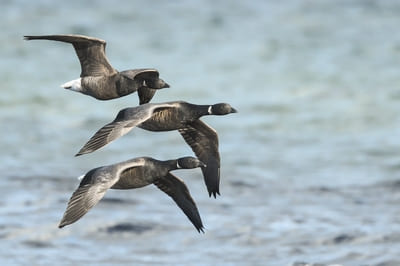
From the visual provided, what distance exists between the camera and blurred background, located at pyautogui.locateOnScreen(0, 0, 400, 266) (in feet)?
68.4

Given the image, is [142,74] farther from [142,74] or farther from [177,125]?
[177,125]

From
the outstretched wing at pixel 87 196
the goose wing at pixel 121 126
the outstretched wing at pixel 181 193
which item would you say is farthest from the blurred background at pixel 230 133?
the goose wing at pixel 121 126

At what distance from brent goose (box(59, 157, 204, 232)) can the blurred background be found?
5.56 metres

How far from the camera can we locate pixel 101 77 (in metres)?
13.6

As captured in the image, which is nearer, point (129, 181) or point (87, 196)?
point (87, 196)

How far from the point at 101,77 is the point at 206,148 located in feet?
6.24

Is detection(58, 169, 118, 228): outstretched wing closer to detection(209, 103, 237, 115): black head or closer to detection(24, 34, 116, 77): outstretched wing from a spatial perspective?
detection(24, 34, 116, 77): outstretched wing

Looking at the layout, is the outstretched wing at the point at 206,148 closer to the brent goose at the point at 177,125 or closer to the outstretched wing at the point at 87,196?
the brent goose at the point at 177,125

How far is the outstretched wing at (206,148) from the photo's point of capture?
14.8 meters

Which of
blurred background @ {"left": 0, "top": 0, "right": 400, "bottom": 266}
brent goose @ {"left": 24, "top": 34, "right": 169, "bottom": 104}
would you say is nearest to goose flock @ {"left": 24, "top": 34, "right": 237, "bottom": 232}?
brent goose @ {"left": 24, "top": 34, "right": 169, "bottom": 104}

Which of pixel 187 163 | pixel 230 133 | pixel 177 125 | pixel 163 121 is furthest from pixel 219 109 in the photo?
pixel 230 133

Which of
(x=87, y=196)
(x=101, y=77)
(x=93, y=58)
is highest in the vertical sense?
(x=93, y=58)

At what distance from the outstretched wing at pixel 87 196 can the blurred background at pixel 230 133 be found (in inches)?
279

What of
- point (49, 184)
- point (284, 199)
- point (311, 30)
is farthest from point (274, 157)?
point (311, 30)
